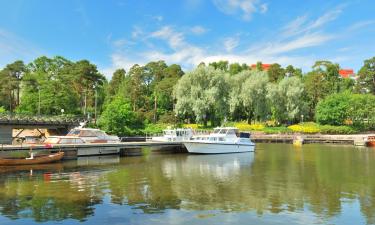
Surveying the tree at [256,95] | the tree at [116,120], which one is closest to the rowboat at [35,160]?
the tree at [116,120]

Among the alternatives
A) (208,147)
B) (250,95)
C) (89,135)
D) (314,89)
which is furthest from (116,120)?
(314,89)

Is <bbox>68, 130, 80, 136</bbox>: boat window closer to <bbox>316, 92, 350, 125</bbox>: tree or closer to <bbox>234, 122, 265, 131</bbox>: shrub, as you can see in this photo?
<bbox>234, 122, 265, 131</bbox>: shrub

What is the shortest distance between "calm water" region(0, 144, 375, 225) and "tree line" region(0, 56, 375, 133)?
31888mm

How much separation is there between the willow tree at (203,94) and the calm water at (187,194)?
1453 inches

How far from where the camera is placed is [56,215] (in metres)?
16.0

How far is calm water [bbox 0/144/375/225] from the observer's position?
15812 millimetres

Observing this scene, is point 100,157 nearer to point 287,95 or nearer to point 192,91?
point 192,91

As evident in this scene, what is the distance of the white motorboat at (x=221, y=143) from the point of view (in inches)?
1778

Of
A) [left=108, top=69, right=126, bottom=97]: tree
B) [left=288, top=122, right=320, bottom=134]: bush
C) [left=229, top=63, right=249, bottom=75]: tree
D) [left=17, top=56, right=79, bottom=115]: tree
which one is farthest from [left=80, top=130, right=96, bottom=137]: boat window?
[left=229, top=63, right=249, bottom=75]: tree

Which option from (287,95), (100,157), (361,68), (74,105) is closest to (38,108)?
(74,105)

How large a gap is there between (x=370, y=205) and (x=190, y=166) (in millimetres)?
18132

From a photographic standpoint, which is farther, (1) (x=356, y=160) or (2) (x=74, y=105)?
(2) (x=74, y=105)

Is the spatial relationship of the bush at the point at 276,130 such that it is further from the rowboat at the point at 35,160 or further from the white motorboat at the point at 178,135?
the rowboat at the point at 35,160

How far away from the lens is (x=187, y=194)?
2052 centimetres
